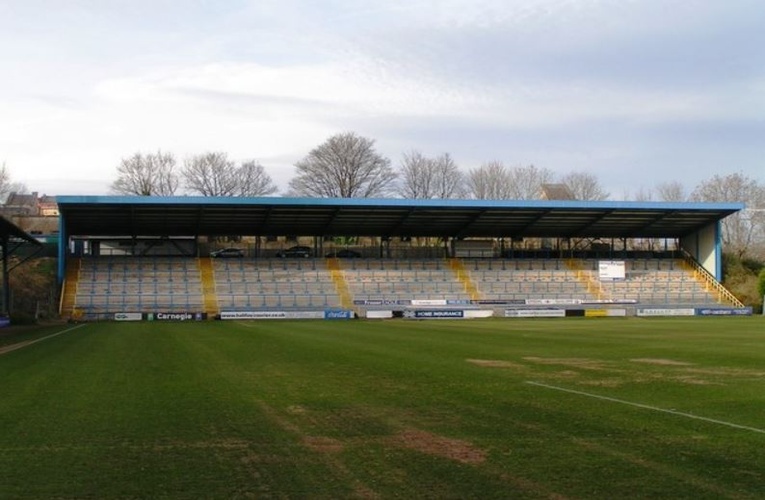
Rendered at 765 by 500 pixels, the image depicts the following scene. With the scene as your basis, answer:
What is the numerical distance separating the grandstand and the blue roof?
0.16 m

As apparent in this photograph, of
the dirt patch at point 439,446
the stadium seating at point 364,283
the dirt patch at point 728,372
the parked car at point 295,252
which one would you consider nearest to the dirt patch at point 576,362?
the dirt patch at point 728,372

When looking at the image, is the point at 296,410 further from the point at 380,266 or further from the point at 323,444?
the point at 380,266

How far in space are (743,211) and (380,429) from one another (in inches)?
3240

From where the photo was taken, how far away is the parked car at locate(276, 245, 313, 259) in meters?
64.9

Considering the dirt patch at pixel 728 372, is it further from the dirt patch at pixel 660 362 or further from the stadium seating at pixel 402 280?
the stadium seating at pixel 402 280

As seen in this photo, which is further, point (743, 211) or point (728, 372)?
point (743, 211)

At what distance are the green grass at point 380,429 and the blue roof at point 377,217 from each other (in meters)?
36.6

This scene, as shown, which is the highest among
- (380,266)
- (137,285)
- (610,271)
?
(380,266)

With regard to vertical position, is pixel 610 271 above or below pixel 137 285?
above

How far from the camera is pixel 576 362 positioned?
1766 centimetres

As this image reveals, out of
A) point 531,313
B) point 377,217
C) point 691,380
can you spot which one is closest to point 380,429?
point 691,380

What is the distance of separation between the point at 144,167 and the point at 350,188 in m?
26.4

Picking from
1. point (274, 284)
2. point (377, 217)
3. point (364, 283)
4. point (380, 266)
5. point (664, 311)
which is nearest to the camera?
point (664, 311)

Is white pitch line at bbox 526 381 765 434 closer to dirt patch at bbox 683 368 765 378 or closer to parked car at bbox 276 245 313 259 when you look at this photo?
dirt patch at bbox 683 368 765 378
